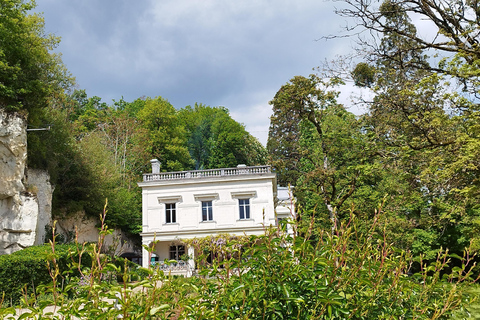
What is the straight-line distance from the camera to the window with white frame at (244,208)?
87.6 feet

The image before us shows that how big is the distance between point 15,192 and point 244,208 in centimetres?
1422

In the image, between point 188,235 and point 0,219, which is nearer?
point 0,219

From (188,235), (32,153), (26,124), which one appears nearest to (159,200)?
(188,235)

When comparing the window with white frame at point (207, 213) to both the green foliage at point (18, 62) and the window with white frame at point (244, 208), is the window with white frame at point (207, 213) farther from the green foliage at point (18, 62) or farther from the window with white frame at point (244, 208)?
the green foliage at point (18, 62)

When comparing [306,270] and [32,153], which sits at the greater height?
[32,153]

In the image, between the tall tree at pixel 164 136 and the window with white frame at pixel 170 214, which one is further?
the tall tree at pixel 164 136

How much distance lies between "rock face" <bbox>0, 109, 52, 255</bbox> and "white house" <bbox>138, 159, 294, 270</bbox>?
828cm

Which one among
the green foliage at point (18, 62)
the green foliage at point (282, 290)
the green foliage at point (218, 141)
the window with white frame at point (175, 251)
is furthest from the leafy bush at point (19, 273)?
the green foliage at point (218, 141)

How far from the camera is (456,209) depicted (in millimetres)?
12469

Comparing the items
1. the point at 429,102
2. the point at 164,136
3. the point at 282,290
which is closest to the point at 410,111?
the point at 429,102

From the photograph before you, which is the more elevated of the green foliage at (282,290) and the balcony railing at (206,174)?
the balcony railing at (206,174)

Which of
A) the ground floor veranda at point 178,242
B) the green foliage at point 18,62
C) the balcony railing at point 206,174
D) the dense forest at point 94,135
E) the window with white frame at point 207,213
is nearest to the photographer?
the green foliage at point 18,62

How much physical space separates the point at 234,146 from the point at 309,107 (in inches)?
1044

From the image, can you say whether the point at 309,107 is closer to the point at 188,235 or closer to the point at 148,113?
the point at 188,235
